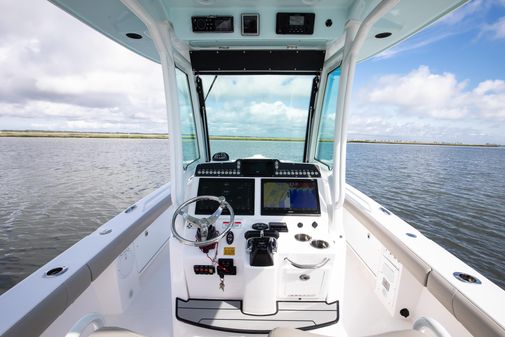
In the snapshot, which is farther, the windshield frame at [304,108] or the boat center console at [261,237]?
the windshield frame at [304,108]

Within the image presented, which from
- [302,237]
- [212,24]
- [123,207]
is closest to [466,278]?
[302,237]

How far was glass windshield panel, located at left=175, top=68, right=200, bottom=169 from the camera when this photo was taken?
97.8 inches

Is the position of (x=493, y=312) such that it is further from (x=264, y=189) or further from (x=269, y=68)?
(x=269, y=68)

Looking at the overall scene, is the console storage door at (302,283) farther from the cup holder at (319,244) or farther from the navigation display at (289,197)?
the navigation display at (289,197)

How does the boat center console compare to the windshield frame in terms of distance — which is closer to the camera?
the boat center console

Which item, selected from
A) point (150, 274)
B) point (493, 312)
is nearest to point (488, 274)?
point (493, 312)

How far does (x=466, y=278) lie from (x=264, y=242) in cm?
106

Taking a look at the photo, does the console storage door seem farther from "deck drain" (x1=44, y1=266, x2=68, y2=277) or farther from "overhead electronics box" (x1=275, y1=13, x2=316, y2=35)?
"overhead electronics box" (x1=275, y1=13, x2=316, y2=35)

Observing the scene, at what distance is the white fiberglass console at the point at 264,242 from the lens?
154 cm

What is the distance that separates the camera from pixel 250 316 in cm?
159

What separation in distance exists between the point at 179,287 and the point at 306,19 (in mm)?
2107

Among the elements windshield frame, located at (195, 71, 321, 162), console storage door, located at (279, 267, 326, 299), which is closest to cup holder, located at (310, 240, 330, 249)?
console storage door, located at (279, 267, 326, 299)

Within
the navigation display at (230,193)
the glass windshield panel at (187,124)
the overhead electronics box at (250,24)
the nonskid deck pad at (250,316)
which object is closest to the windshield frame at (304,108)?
the glass windshield panel at (187,124)

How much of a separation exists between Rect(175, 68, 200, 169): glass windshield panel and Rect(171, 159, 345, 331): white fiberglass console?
0.75 m
